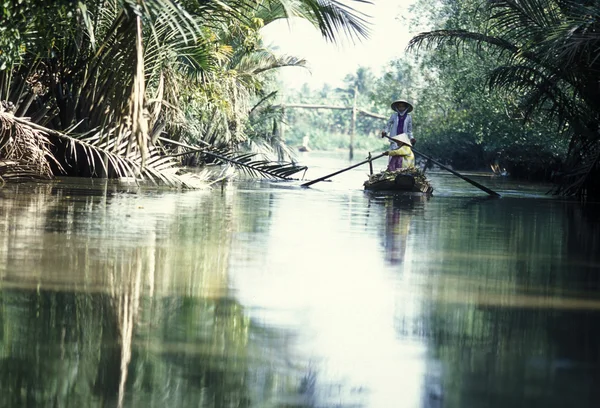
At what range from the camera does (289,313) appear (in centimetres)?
622

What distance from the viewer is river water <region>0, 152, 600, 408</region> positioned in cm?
444

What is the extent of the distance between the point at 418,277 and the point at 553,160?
27871 millimetres

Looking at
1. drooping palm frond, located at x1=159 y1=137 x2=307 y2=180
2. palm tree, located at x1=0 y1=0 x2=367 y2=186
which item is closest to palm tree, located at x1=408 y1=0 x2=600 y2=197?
drooping palm frond, located at x1=159 y1=137 x2=307 y2=180

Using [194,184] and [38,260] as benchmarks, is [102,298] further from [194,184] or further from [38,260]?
[194,184]

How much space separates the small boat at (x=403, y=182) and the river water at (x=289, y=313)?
847 cm

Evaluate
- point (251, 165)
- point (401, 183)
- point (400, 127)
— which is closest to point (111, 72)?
point (251, 165)

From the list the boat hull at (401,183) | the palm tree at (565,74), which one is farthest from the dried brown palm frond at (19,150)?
Answer: the palm tree at (565,74)

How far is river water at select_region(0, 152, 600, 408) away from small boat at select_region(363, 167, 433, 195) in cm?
847

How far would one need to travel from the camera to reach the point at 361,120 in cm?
12650

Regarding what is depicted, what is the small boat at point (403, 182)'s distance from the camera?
2108 cm

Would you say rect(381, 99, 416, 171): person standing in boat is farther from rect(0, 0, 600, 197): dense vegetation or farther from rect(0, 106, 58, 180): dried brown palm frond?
rect(0, 106, 58, 180): dried brown palm frond

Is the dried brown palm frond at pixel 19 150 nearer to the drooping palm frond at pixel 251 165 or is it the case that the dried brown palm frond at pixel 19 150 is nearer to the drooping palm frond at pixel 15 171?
the drooping palm frond at pixel 15 171

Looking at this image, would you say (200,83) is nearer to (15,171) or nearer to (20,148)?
(15,171)

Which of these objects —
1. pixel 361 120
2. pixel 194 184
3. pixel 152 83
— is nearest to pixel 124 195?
pixel 194 184
